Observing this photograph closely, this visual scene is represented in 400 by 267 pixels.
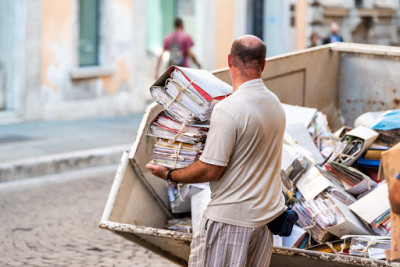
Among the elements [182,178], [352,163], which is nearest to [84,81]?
[352,163]

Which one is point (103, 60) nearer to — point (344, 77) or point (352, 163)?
point (344, 77)

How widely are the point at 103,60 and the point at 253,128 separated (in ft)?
39.8

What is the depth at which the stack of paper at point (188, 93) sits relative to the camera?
416 cm

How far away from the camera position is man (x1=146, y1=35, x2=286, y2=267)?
372 centimetres

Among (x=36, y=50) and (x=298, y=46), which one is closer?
(x=36, y=50)

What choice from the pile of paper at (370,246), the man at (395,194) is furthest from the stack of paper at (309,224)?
the man at (395,194)

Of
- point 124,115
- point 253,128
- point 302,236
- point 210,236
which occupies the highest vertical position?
point 253,128

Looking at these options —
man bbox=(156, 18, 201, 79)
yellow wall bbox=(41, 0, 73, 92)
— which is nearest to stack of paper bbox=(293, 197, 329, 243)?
man bbox=(156, 18, 201, 79)

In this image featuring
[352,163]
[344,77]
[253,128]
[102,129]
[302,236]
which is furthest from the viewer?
[102,129]

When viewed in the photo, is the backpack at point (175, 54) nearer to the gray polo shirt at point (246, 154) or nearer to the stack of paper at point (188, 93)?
the stack of paper at point (188, 93)

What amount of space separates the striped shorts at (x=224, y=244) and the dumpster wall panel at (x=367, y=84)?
3.31m

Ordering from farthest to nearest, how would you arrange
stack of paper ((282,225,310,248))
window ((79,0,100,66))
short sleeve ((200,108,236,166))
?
window ((79,0,100,66)) < stack of paper ((282,225,310,248)) < short sleeve ((200,108,236,166))

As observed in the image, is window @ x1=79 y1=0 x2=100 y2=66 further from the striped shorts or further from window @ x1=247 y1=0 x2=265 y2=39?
the striped shorts

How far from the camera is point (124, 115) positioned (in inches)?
619
